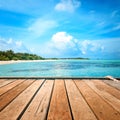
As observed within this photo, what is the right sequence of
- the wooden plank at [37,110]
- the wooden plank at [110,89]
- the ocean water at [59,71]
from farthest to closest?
the ocean water at [59,71]
the wooden plank at [110,89]
the wooden plank at [37,110]

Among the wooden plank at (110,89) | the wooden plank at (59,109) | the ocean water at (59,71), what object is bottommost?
the ocean water at (59,71)

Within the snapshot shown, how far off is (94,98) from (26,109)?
101 cm

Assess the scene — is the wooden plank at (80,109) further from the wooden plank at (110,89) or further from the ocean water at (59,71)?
the ocean water at (59,71)

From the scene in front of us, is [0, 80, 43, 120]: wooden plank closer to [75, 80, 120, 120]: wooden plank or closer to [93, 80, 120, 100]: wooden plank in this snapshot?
[75, 80, 120, 120]: wooden plank

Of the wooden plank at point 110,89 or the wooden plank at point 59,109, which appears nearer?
the wooden plank at point 59,109

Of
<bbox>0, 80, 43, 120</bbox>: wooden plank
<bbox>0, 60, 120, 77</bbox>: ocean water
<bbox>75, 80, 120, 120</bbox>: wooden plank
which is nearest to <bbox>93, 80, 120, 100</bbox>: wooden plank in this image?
A: <bbox>75, 80, 120, 120</bbox>: wooden plank

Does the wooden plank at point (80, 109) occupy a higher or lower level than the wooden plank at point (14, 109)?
higher

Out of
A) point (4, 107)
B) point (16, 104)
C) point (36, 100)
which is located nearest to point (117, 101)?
point (36, 100)

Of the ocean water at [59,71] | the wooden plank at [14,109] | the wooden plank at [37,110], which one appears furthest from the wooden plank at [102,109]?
the ocean water at [59,71]

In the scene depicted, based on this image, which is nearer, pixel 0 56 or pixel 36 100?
pixel 36 100

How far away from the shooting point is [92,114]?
1.58m

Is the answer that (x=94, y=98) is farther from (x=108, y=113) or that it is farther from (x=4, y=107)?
(x=4, y=107)

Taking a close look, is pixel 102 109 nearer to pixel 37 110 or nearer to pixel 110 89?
pixel 37 110

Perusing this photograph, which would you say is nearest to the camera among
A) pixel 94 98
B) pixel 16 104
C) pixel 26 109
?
pixel 26 109
